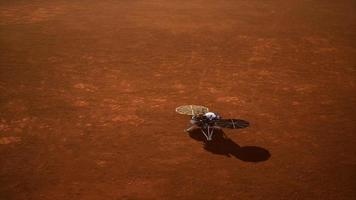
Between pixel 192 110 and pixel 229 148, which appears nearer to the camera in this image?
pixel 229 148

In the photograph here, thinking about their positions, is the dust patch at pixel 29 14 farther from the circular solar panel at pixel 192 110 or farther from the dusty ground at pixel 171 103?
the circular solar panel at pixel 192 110

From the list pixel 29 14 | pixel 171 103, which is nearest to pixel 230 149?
pixel 171 103

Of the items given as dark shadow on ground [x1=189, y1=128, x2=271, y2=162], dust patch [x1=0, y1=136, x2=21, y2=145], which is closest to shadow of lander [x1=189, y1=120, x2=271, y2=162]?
dark shadow on ground [x1=189, y1=128, x2=271, y2=162]

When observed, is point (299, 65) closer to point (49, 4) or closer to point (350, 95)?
point (350, 95)

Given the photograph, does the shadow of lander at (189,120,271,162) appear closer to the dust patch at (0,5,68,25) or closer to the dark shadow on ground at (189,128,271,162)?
the dark shadow on ground at (189,128,271,162)

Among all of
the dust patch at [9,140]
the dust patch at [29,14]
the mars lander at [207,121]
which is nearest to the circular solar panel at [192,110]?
the mars lander at [207,121]

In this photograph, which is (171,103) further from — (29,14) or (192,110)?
(29,14)
